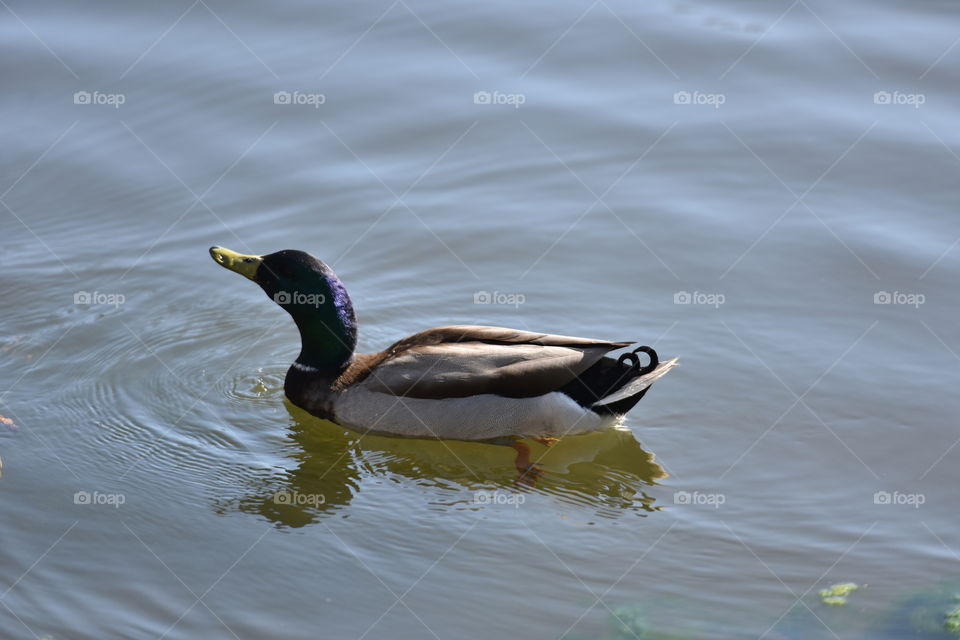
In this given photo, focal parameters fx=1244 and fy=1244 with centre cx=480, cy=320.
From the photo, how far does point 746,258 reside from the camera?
9781 millimetres

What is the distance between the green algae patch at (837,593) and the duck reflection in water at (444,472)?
118 centimetres

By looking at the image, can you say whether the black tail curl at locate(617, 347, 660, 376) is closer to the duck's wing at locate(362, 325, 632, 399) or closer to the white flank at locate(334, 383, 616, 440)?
the duck's wing at locate(362, 325, 632, 399)

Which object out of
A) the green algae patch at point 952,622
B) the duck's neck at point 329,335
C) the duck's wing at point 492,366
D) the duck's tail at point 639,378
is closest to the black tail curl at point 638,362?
the duck's tail at point 639,378

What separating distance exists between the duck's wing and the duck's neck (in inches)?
18.5

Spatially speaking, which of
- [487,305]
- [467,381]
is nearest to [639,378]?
[467,381]

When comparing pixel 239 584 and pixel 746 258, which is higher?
pixel 746 258

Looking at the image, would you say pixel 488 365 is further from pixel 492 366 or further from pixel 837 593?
pixel 837 593

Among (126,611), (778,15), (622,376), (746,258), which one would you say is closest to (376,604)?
(126,611)

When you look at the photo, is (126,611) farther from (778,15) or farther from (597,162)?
(778,15)

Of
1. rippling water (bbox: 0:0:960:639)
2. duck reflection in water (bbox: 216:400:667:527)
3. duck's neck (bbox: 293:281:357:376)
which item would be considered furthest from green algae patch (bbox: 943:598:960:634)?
duck's neck (bbox: 293:281:357:376)

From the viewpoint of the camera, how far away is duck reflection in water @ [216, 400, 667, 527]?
7566mm

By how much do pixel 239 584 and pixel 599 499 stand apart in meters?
2.22

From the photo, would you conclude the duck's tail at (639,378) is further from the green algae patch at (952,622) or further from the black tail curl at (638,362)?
the green algae patch at (952,622)

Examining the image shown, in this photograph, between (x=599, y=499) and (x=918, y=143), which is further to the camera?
(x=918, y=143)
